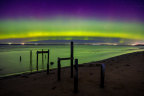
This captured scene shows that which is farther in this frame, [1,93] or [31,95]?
[1,93]

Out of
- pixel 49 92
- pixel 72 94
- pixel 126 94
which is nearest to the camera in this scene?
pixel 126 94

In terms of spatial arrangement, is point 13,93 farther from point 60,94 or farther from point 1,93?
point 60,94

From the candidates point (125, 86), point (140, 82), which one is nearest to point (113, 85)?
point (125, 86)

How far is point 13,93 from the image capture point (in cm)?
614

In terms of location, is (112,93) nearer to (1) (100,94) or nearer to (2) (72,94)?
(1) (100,94)

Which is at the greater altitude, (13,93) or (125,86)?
(125,86)

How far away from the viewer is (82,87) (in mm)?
6180

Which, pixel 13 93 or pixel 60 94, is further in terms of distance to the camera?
pixel 13 93

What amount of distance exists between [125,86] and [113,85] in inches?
26.7

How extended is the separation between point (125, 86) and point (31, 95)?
5.73 meters

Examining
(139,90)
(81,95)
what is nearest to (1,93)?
(81,95)

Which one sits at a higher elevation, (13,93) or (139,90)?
(139,90)

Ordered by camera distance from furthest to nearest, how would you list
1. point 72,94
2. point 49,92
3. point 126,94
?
1. point 49,92
2. point 72,94
3. point 126,94

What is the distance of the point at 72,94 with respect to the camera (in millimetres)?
5434
